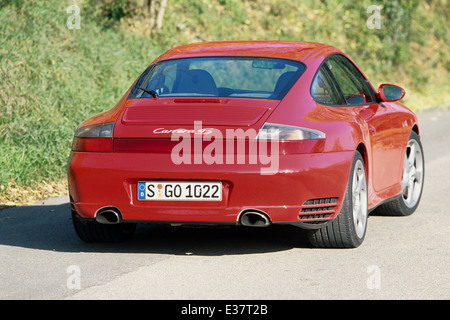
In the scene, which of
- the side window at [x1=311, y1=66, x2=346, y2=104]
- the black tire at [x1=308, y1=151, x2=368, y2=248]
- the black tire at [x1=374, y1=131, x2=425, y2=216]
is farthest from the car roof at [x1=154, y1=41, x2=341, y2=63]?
the black tire at [x1=374, y1=131, x2=425, y2=216]

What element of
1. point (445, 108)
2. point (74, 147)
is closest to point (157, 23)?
point (445, 108)

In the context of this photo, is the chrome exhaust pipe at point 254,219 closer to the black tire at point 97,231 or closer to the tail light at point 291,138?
the tail light at point 291,138

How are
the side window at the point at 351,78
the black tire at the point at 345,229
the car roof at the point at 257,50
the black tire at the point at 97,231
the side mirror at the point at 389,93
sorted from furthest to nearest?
the side mirror at the point at 389,93 < the side window at the point at 351,78 < the car roof at the point at 257,50 < the black tire at the point at 97,231 < the black tire at the point at 345,229

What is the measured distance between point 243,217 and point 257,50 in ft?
5.19

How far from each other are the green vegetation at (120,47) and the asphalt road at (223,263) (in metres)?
2.22

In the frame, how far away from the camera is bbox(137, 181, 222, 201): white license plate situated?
5941 millimetres

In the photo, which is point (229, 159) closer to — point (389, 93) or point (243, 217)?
point (243, 217)

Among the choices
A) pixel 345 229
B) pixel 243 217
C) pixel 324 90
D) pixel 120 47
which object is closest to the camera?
pixel 243 217

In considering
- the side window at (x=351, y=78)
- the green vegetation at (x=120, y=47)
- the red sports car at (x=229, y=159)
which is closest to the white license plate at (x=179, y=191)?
the red sports car at (x=229, y=159)

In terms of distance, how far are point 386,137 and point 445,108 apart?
1246 centimetres

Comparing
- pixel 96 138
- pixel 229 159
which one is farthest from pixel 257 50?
pixel 96 138

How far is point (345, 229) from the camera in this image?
6406 millimetres

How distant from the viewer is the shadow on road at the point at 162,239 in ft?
21.7

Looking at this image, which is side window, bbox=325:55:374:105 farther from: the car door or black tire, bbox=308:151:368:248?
black tire, bbox=308:151:368:248
